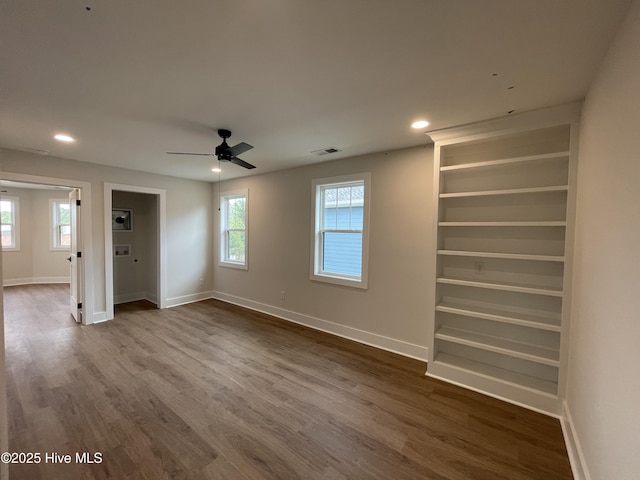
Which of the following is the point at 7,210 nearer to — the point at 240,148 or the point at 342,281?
the point at 240,148

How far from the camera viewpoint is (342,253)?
13.1 feet

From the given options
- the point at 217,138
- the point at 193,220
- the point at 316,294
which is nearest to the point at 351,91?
the point at 217,138

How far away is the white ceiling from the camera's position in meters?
1.29

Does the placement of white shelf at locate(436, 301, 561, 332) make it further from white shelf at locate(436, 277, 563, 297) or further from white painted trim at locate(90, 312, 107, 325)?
white painted trim at locate(90, 312, 107, 325)

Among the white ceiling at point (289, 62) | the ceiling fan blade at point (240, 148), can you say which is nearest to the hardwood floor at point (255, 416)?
the ceiling fan blade at point (240, 148)

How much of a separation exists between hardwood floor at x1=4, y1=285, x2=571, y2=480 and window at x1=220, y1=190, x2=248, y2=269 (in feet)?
7.05

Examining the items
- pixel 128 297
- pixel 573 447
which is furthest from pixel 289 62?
pixel 128 297

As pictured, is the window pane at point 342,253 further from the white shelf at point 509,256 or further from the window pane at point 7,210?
the window pane at point 7,210

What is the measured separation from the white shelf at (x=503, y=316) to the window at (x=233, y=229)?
145 inches

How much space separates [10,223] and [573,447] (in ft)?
35.7

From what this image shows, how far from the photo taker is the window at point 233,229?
5.39 metres

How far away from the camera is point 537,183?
252 centimetres

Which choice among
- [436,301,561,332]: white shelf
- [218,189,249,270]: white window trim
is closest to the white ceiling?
[436,301,561,332]: white shelf

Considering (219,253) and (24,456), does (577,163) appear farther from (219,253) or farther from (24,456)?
(219,253)
